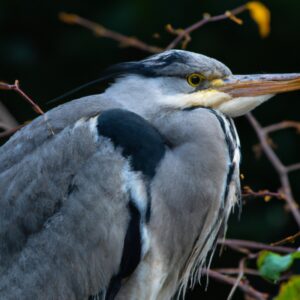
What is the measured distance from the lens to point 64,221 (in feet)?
11.3

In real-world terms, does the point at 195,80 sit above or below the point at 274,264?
above

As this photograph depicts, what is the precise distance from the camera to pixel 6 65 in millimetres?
6250

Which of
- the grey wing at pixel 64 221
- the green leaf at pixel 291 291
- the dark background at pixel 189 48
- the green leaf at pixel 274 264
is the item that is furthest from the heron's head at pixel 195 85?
the dark background at pixel 189 48

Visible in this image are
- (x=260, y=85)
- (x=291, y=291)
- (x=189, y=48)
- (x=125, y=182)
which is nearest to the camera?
(x=291, y=291)

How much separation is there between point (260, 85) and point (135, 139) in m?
0.49

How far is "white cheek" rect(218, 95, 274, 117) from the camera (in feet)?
11.8

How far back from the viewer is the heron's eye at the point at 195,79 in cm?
363

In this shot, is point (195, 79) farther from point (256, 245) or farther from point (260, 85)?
point (256, 245)

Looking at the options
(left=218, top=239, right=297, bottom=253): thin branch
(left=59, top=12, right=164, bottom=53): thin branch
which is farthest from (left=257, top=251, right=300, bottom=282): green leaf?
(left=59, top=12, right=164, bottom=53): thin branch

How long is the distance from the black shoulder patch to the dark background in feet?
7.41

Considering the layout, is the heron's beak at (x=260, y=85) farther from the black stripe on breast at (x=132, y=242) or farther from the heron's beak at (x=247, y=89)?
the black stripe on breast at (x=132, y=242)

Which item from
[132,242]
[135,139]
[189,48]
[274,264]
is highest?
[135,139]

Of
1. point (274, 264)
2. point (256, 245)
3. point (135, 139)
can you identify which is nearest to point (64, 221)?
point (135, 139)

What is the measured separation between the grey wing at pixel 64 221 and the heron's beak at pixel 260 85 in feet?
1.59
